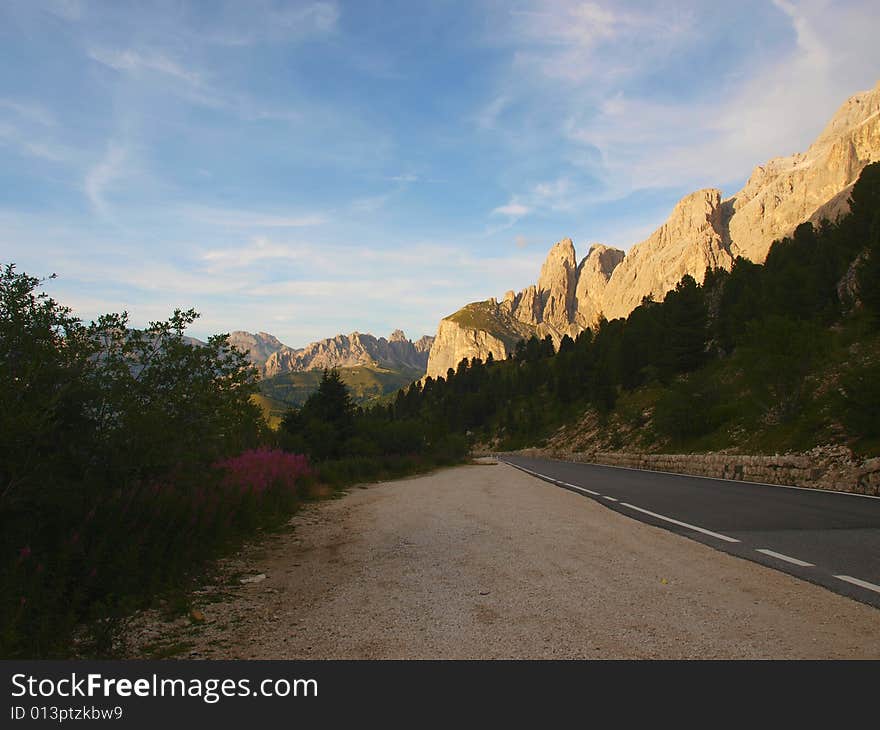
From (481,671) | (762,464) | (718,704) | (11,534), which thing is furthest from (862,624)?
(762,464)

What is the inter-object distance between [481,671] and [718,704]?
138 centimetres

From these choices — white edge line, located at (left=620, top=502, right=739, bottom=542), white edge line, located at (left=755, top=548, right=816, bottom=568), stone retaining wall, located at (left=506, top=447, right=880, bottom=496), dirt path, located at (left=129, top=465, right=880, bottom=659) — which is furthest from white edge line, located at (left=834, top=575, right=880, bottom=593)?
stone retaining wall, located at (left=506, top=447, right=880, bottom=496)

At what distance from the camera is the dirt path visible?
407 cm

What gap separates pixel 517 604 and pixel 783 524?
6754mm

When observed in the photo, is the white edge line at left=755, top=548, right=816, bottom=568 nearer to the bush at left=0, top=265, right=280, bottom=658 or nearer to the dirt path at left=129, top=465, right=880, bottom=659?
the dirt path at left=129, top=465, right=880, bottom=659

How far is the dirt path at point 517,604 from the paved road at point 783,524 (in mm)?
431

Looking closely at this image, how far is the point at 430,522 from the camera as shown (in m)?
11.1

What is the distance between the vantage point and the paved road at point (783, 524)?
6.21 m

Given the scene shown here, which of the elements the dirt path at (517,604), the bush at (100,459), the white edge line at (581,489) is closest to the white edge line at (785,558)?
the dirt path at (517,604)

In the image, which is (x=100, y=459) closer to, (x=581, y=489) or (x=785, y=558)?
(x=785, y=558)

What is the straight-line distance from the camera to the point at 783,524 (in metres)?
9.58

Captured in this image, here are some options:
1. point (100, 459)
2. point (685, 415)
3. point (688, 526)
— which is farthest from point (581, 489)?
point (685, 415)

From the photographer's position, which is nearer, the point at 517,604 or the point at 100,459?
the point at 517,604

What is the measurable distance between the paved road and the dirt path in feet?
1.41
